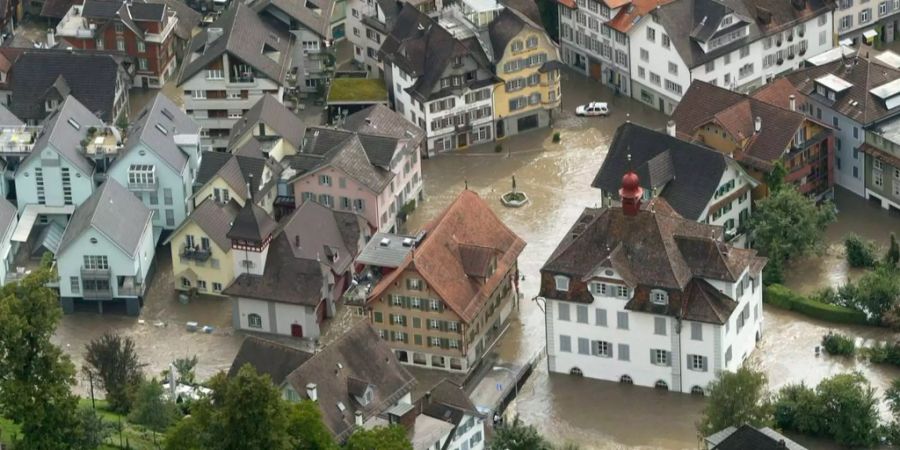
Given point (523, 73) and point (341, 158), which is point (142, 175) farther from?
point (523, 73)

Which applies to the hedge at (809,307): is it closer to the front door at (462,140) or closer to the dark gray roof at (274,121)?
the front door at (462,140)

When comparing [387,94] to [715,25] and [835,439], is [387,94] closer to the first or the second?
[715,25]

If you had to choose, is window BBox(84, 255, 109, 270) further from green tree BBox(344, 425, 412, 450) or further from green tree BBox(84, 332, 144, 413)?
green tree BBox(344, 425, 412, 450)

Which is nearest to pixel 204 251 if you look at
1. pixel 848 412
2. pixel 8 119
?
pixel 8 119

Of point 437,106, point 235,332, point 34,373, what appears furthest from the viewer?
point 437,106

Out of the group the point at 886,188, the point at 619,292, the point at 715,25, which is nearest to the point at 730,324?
the point at 619,292

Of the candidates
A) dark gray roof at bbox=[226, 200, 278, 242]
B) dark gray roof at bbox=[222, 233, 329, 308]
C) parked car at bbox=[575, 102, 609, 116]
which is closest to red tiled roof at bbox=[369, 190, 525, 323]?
dark gray roof at bbox=[222, 233, 329, 308]
